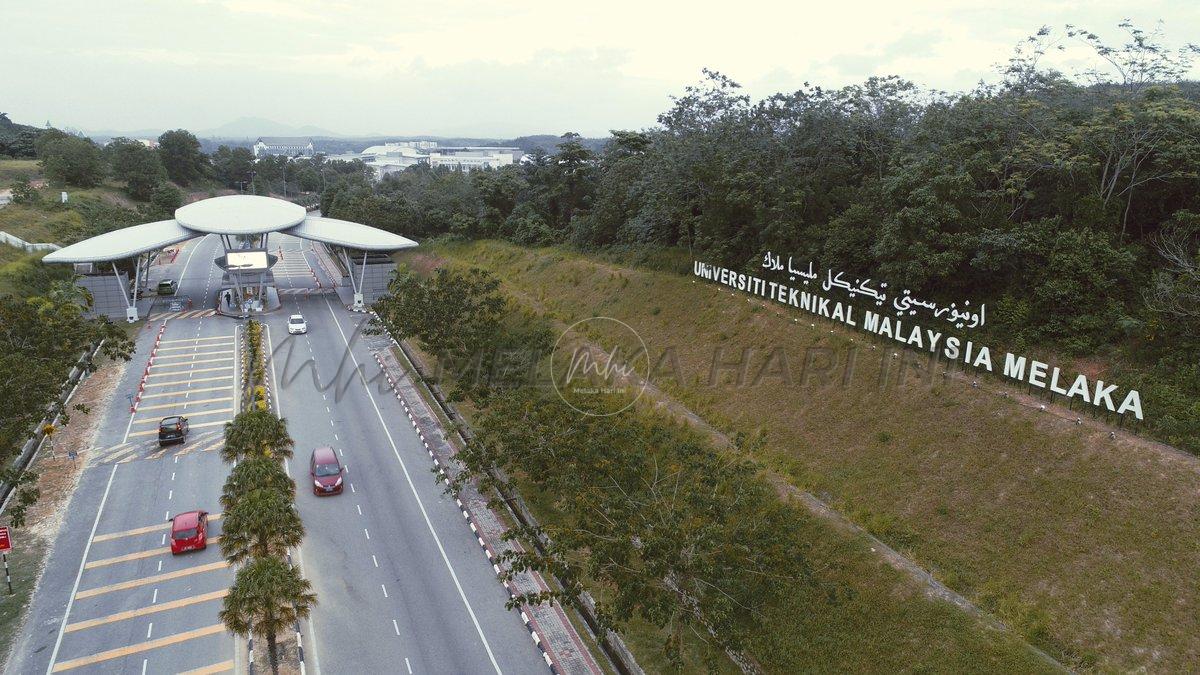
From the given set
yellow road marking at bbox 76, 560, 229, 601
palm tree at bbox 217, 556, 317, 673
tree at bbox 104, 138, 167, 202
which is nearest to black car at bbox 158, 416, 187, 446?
yellow road marking at bbox 76, 560, 229, 601

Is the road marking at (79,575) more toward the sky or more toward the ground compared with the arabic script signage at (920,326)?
more toward the ground

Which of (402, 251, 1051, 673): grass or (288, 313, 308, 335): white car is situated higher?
(288, 313, 308, 335): white car

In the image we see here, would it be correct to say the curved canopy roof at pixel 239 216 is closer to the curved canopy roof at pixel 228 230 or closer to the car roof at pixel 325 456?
the curved canopy roof at pixel 228 230

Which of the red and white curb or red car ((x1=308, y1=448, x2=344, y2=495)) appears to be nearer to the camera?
red car ((x1=308, y1=448, x2=344, y2=495))

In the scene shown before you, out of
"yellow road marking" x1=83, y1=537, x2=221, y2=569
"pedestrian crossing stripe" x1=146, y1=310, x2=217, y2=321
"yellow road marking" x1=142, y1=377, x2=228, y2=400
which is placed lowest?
"yellow road marking" x1=83, y1=537, x2=221, y2=569

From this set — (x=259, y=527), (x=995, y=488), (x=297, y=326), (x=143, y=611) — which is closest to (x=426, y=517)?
(x=259, y=527)

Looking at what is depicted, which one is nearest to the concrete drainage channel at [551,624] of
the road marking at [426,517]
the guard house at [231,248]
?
the road marking at [426,517]

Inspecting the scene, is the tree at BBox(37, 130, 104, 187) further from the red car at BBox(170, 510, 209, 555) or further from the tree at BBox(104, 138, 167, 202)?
the red car at BBox(170, 510, 209, 555)
